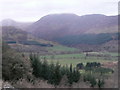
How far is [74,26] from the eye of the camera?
262ft

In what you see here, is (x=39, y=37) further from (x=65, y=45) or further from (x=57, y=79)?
(x=57, y=79)

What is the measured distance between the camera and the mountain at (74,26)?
236 ft

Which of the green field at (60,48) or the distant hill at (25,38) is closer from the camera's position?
the distant hill at (25,38)

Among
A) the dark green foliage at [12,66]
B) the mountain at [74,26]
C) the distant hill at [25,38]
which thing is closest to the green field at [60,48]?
the distant hill at [25,38]

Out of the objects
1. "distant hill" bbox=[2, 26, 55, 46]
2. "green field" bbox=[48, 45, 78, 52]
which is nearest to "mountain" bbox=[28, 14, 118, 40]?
"distant hill" bbox=[2, 26, 55, 46]

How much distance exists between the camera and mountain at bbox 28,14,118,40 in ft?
236

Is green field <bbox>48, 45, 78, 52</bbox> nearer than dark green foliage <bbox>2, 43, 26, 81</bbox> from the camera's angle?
No

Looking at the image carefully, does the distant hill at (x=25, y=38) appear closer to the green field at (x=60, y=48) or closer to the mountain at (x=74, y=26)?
the mountain at (x=74, y=26)

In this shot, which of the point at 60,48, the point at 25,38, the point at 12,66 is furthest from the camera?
the point at 60,48

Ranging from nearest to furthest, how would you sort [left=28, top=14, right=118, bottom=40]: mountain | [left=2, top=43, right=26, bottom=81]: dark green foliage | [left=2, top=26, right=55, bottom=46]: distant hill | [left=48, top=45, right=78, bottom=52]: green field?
[left=2, top=43, right=26, bottom=81]: dark green foliage < [left=2, top=26, right=55, bottom=46]: distant hill < [left=48, top=45, right=78, bottom=52]: green field < [left=28, top=14, right=118, bottom=40]: mountain

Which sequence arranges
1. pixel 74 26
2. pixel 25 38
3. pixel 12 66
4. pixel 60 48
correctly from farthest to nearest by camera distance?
pixel 74 26 < pixel 60 48 < pixel 25 38 < pixel 12 66

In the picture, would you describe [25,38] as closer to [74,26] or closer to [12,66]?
[74,26]

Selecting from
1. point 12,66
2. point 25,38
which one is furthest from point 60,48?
point 12,66

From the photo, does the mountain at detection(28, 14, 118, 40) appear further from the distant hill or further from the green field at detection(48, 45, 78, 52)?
the green field at detection(48, 45, 78, 52)
